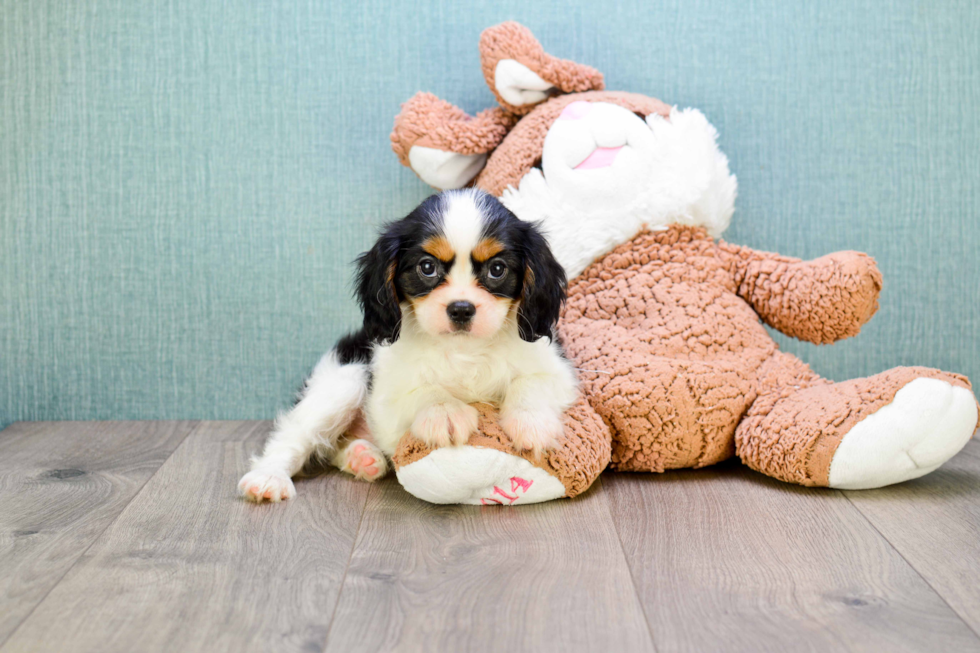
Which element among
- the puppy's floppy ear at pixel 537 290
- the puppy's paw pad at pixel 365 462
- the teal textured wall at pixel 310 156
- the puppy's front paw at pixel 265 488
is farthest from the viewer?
the teal textured wall at pixel 310 156

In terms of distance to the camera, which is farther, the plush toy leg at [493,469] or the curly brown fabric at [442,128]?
the curly brown fabric at [442,128]

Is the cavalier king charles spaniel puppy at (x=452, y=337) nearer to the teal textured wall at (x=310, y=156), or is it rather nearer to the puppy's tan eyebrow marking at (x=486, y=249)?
the puppy's tan eyebrow marking at (x=486, y=249)

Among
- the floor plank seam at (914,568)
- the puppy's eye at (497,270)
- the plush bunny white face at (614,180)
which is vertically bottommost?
the floor plank seam at (914,568)

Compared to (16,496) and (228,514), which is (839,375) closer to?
(228,514)

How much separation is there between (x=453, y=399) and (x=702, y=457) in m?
0.59

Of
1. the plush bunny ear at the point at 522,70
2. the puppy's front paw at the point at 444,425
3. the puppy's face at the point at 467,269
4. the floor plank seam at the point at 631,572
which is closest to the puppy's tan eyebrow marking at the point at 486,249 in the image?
the puppy's face at the point at 467,269

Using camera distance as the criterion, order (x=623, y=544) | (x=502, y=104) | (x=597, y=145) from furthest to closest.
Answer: (x=502, y=104) < (x=597, y=145) < (x=623, y=544)

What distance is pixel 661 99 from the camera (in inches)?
90.4

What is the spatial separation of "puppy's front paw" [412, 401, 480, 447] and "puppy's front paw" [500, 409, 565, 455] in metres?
0.07

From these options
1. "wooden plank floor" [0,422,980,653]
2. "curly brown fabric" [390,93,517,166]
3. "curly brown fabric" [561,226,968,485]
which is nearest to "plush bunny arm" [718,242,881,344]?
"curly brown fabric" [561,226,968,485]

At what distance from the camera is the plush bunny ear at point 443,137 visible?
205 cm

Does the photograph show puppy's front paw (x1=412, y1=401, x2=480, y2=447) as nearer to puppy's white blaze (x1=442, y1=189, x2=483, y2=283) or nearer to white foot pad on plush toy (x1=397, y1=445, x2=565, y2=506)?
white foot pad on plush toy (x1=397, y1=445, x2=565, y2=506)

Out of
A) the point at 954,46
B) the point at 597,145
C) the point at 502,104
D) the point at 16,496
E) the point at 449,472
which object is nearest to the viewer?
the point at 449,472

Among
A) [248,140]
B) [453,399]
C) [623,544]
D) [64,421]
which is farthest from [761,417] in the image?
[64,421]
